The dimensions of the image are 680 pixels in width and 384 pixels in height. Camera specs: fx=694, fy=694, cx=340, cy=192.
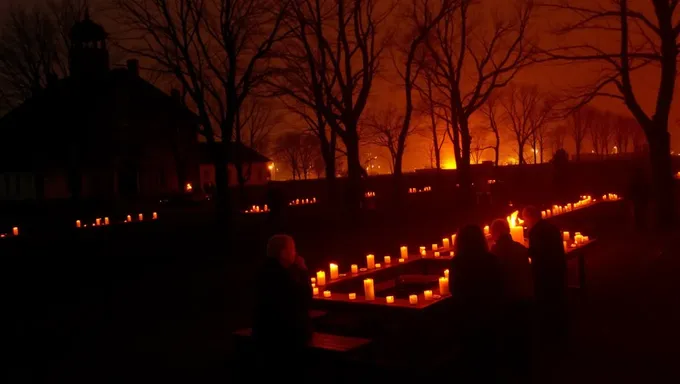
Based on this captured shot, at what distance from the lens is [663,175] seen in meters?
16.6

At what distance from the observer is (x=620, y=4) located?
16.9 metres

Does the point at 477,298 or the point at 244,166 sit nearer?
the point at 477,298

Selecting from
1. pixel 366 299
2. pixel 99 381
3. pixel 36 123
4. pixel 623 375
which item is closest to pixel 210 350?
pixel 99 381

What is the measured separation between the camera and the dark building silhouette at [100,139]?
119ft

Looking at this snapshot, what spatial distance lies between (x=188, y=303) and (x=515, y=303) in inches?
251

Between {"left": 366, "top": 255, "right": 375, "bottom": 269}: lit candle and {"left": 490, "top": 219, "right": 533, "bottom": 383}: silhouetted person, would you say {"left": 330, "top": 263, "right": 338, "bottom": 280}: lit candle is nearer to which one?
{"left": 366, "top": 255, "right": 375, "bottom": 269}: lit candle

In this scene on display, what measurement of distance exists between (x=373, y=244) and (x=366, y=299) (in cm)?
1084

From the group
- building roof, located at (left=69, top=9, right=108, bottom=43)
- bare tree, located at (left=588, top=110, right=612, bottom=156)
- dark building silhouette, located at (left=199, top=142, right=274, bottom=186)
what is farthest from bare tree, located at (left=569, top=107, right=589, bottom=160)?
building roof, located at (left=69, top=9, right=108, bottom=43)

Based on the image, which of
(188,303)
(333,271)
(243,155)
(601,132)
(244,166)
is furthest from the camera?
(601,132)

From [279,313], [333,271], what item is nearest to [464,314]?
[279,313]

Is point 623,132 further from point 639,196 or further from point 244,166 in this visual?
point 639,196

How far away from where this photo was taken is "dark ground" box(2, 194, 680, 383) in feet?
24.6

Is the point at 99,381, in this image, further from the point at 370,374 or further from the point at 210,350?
the point at 370,374

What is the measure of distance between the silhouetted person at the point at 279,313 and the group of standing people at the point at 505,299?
4.77 ft
